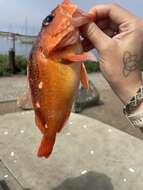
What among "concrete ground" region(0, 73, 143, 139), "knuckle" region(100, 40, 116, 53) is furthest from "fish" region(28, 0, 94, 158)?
"concrete ground" region(0, 73, 143, 139)

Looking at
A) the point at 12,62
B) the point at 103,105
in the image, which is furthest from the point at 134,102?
the point at 12,62

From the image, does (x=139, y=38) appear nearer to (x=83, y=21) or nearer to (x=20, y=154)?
(x=83, y=21)

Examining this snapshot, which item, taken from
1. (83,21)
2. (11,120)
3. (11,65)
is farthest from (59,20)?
(11,65)

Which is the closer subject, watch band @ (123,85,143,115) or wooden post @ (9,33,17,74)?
watch band @ (123,85,143,115)

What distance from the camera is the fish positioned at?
168cm

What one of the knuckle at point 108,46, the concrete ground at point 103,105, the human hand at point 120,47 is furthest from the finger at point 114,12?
the concrete ground at point 103,105

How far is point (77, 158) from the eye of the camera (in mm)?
4711

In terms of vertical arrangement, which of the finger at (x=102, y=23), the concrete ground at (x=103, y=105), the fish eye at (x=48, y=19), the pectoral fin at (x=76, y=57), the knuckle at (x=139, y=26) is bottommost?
the concrete ground at (x=103, y=105)

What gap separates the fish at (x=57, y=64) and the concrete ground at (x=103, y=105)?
437 centimetres

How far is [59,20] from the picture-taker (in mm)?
1689

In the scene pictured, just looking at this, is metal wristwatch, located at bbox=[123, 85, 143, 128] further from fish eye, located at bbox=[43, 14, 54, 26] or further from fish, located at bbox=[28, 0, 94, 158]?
fish eye, located at bbox=[43, 14, 54, 26]

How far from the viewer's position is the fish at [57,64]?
168 cm

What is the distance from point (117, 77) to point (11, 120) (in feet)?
13.9

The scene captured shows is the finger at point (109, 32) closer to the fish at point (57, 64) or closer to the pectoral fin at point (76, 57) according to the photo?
the fish at point (57, 64)
